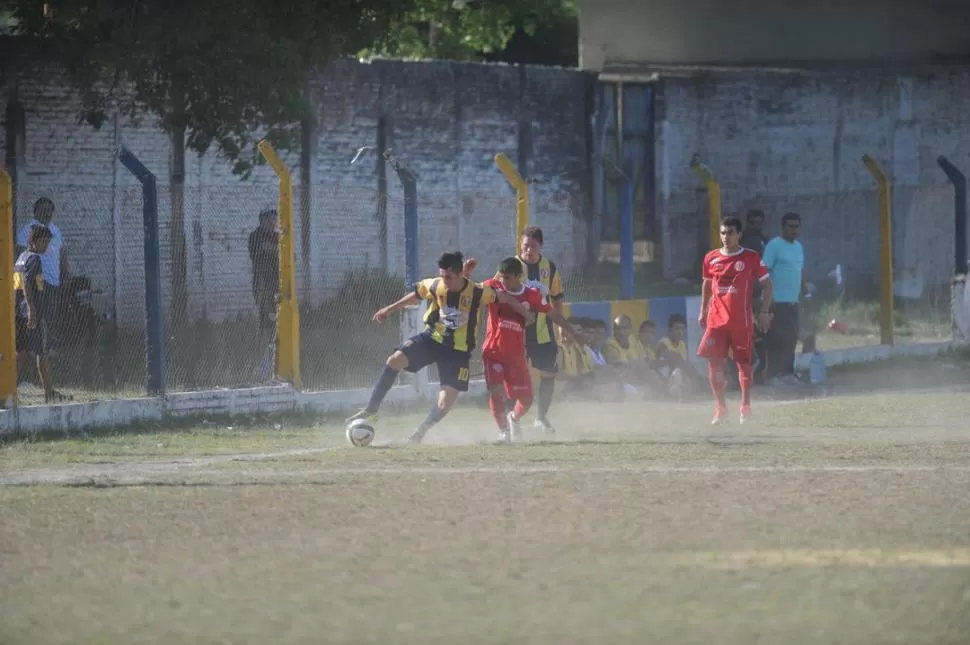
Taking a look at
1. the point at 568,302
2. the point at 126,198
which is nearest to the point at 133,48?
the point at 126,198

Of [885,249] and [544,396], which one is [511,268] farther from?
[885,249]

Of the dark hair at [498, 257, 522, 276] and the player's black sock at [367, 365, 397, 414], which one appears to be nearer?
the player's black sock at [367, 365, 397, 414]

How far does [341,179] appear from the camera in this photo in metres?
23.7

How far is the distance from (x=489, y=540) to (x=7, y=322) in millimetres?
6372

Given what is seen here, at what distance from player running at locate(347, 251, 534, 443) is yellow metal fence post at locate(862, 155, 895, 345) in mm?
8352

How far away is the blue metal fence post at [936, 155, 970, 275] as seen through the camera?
68.3 feet

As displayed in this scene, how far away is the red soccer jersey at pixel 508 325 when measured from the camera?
13.1m

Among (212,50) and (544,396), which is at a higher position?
(212,50)

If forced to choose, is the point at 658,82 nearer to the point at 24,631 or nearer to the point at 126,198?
the point at 126,198

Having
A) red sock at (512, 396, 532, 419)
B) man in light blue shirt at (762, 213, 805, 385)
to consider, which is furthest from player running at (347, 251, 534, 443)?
man in light blue shirt at (762, 213, 805, 385)

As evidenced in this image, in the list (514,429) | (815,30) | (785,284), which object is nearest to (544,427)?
(514,429)

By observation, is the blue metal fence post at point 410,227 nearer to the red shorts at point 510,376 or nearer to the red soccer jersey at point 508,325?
the red soccer jersey at point 508,325

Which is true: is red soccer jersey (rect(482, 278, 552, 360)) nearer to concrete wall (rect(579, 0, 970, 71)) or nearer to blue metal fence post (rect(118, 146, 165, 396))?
blue metal fence post (rect(118, 146, 165, 396))

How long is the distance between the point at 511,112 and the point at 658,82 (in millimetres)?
3021
